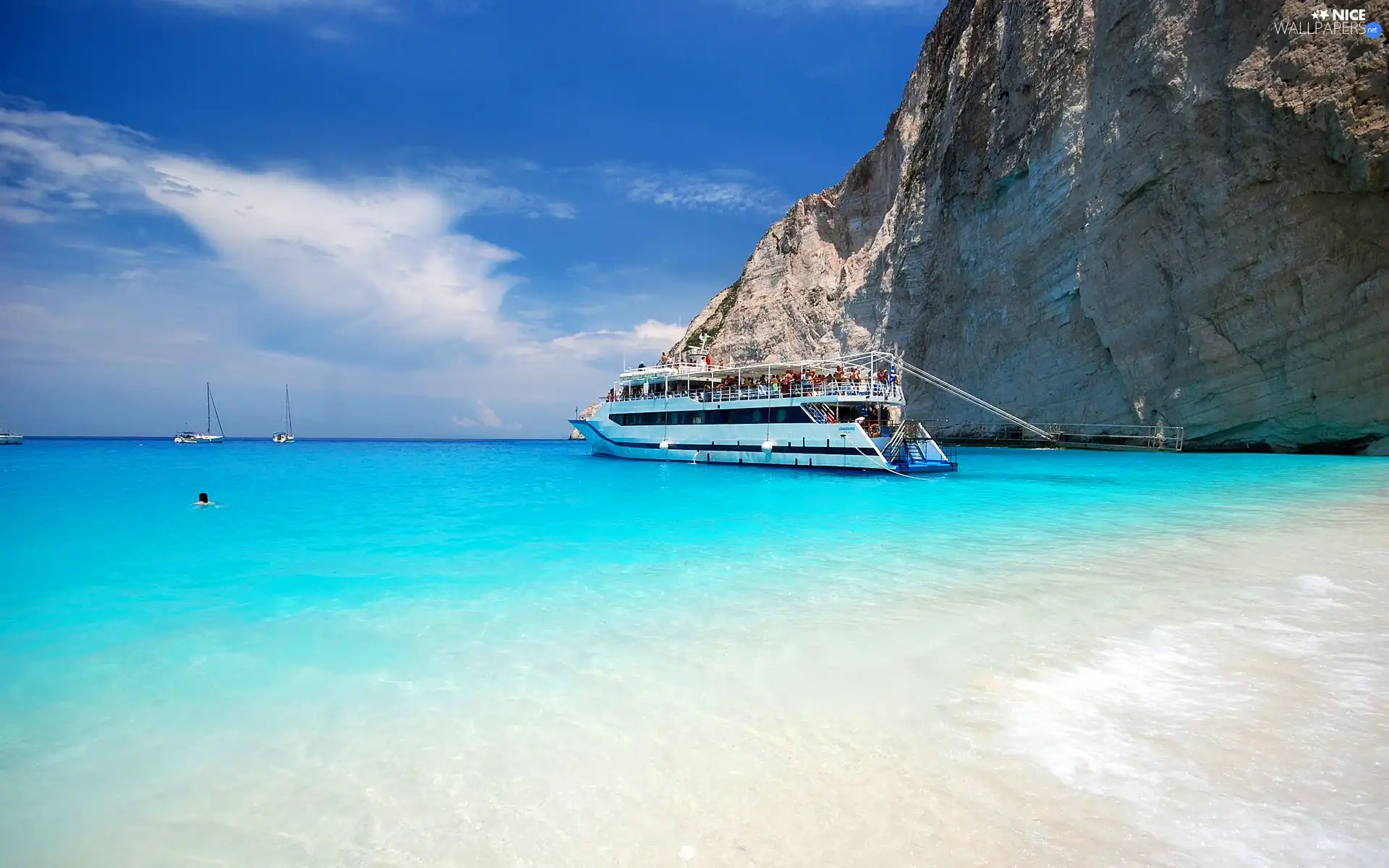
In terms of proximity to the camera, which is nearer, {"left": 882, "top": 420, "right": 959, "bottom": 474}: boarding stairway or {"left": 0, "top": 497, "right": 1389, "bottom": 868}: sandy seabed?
{"left": 0, "top": 497, "right": 1389, "bottom": 868}: sandy seabed

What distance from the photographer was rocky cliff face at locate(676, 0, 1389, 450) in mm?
31125

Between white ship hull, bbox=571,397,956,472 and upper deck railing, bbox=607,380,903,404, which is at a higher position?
upper deck railing, bbox=607,380,903,404

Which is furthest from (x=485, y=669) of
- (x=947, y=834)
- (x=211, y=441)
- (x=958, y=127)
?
(x=211, y=441)

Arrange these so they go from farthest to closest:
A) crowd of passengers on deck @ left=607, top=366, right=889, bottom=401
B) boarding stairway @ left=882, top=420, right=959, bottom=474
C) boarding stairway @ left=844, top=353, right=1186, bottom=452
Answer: crowd of passengers on deck @ left=607, top=366, right=889, bottom=401 → boarding stairway @ left=844, top=353, right=1186, bottom=452 → boarding stairway @ left=882, top=420, right=959, bottom=474

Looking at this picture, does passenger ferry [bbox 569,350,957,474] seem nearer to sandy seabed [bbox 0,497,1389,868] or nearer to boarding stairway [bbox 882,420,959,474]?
boarding stairway [bbox 882,420,959,474]

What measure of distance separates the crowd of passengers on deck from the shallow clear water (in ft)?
65.7

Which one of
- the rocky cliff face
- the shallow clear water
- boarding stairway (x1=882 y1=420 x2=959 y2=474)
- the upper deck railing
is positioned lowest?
the shallow clear water

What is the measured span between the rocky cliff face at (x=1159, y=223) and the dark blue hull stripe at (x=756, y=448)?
2083 cm

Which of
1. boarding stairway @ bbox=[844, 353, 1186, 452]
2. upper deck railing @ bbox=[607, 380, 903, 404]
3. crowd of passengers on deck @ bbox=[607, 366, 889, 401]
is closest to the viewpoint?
boarding stairway @ bbox=[844, 353, 1186, 452]

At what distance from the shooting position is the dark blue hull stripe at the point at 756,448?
30469mm

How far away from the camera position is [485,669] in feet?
20.3

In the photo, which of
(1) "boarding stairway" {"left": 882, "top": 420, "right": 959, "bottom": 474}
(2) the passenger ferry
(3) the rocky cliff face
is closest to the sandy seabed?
(1) "boarding stairway" {"left": 882, "top": 420, "right": 959, "bottom": 474}

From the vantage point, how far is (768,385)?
36.0 m

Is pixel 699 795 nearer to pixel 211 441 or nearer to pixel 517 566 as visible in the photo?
pixel 517 566
